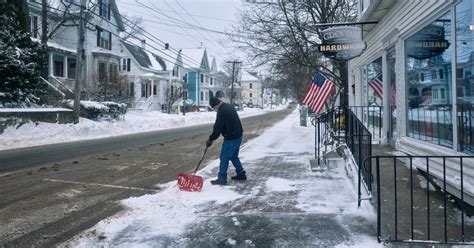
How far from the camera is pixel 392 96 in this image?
11406mm

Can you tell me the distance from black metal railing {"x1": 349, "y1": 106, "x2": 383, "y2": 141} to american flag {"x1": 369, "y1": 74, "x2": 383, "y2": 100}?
1.42 feet

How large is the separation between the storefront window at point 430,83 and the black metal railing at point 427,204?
0.62 metres

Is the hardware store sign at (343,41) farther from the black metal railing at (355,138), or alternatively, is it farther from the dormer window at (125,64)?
the dormer window at (125,64)

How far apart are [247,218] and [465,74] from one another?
12.2ft

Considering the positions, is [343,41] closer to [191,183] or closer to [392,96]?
[392,96]

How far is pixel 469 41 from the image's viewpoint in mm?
5957

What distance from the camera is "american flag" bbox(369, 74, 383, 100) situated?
1289 centimetres

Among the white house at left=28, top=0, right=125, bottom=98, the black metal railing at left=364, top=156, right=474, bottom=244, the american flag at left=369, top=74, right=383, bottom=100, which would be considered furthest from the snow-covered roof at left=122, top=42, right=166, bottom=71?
the black metal railing at left=364, top=156, right=474, bottom=244

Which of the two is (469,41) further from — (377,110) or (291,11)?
(291,11)

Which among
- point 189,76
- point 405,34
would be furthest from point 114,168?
point 189,76

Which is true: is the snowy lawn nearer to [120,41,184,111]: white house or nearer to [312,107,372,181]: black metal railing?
[312,107,372,181]: black metal railing

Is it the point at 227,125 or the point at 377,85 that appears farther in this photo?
the point at 377,85

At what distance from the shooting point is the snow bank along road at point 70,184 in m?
5.58

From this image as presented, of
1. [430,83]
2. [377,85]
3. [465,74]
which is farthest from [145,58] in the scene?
[465,74]
